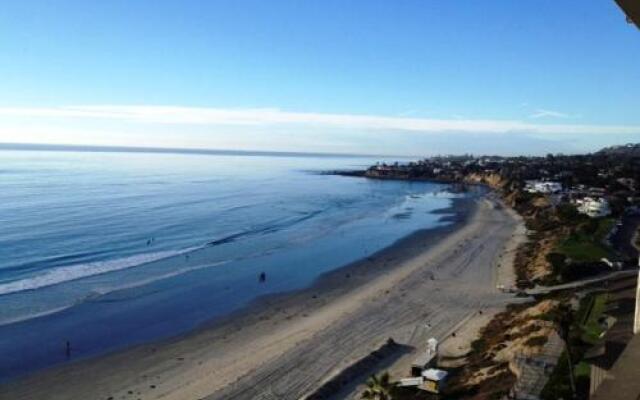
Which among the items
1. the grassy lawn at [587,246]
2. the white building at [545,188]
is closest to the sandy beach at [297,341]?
the grassy lawn at [587,246]

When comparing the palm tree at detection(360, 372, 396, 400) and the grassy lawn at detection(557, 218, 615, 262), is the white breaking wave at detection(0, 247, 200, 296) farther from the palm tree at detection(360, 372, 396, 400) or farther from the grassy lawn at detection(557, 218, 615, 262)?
the grassy lawn at detection(557, 218, 615, 262)

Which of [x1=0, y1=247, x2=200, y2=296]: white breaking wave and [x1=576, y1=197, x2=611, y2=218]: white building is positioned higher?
[x1=576, y1=197, x2=611, y2=218]: white building

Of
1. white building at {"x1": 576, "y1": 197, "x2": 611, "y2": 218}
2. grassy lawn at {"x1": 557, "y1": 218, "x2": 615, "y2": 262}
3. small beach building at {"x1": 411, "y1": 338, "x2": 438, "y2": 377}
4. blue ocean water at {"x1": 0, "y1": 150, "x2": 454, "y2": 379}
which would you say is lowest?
blue ocean water at {"x1": 0, "y1": 150, "x2": 454, "y2": 379}

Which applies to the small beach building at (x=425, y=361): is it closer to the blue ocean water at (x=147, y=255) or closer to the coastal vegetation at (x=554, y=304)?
the coastal vegetation at (x=554, y=304)

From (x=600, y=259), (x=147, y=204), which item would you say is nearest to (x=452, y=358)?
(x=600, y=259)

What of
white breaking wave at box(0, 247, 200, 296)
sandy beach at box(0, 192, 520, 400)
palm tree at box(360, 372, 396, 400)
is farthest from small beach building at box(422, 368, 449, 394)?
white breaking wave at box(0, 247, 200, 296)

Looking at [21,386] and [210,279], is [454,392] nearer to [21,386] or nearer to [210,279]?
[21,386]
